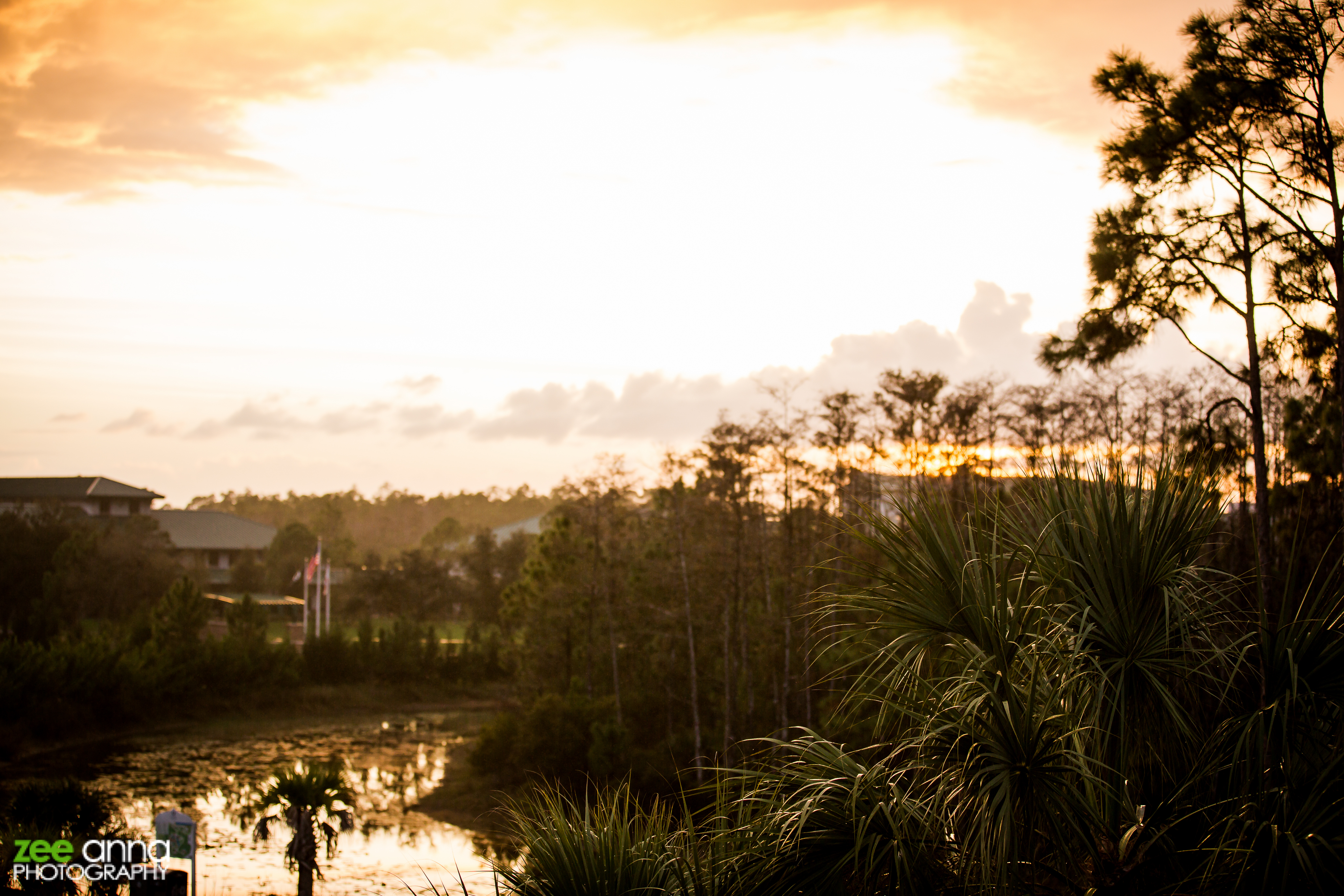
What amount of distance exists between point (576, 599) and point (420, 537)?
77897 millimetres

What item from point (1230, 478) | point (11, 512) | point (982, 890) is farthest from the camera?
point (11, 512)

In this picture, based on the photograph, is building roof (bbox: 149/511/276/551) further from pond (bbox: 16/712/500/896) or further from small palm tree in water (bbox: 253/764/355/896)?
small palm tree in water (bbox: 253/764/355/896)

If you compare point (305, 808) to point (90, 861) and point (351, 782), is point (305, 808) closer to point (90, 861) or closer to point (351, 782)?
point (90, 861)

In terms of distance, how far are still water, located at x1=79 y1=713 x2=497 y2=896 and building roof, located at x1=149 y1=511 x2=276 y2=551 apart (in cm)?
3334

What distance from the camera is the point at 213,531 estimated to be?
65.8m

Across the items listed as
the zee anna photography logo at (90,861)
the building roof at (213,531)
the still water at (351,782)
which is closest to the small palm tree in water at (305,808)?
the still water at (351,782)

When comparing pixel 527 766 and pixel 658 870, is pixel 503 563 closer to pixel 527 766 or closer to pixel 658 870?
pixel 527 766

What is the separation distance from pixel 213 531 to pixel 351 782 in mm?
46786

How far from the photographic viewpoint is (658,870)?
5109mm

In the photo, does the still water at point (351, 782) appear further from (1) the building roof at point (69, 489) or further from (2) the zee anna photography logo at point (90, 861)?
(1) the building roof at point (69, 489)

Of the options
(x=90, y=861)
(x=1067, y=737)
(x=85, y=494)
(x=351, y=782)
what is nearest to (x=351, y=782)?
(x=351, y=782)

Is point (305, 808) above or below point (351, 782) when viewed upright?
above

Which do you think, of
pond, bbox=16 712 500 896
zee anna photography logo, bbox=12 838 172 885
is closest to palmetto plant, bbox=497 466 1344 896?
pond, bbox=16 712 500 896

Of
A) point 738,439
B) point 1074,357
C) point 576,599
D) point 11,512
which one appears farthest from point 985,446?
point 11,512
